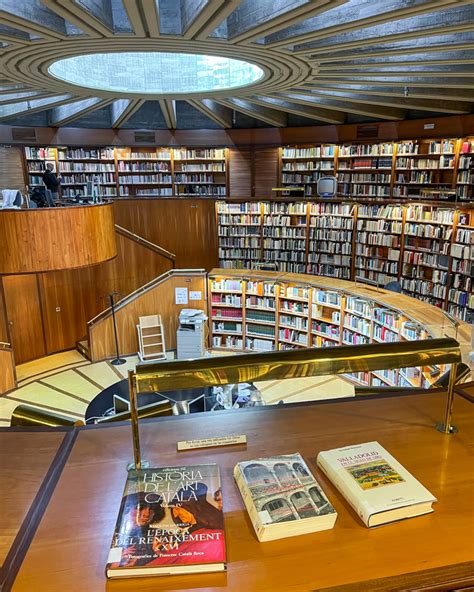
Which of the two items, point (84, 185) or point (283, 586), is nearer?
point (283, 586)

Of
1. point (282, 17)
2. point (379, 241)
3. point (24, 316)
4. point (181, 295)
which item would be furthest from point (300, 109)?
point (24, 316)

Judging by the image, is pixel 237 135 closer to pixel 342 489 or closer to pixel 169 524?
pixel 342 489

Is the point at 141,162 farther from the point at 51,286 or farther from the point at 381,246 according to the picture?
the point at 381,246

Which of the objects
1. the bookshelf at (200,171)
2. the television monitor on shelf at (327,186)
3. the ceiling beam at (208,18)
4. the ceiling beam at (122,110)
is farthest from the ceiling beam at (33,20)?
the bookshelf at (200,171)

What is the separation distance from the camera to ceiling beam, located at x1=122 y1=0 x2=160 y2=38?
4048 millimetres

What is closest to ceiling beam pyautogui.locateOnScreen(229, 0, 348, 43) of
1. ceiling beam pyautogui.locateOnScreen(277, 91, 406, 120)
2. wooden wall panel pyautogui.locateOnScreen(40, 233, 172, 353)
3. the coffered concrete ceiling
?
the coffered concrete ceiling

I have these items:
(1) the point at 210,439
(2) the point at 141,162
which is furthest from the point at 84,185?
(1) the point at 210,439

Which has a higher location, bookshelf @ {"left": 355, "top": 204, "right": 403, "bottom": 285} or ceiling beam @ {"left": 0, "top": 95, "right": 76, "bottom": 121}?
ceiling beam @ {"left": 0, "top": 95, "right": 76, "bottom": 121}

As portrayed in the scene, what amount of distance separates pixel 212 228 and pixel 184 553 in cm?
1160

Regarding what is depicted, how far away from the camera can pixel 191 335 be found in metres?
8.73

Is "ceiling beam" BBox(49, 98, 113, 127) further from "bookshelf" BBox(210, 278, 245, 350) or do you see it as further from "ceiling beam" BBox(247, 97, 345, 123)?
"bookshelf" BBox(210, 278, 245, 350)

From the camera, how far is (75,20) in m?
4.43

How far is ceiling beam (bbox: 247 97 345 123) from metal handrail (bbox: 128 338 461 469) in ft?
30.8

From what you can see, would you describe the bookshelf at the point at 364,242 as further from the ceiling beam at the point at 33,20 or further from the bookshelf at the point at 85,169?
the ceiling beam at the point at 33,20
